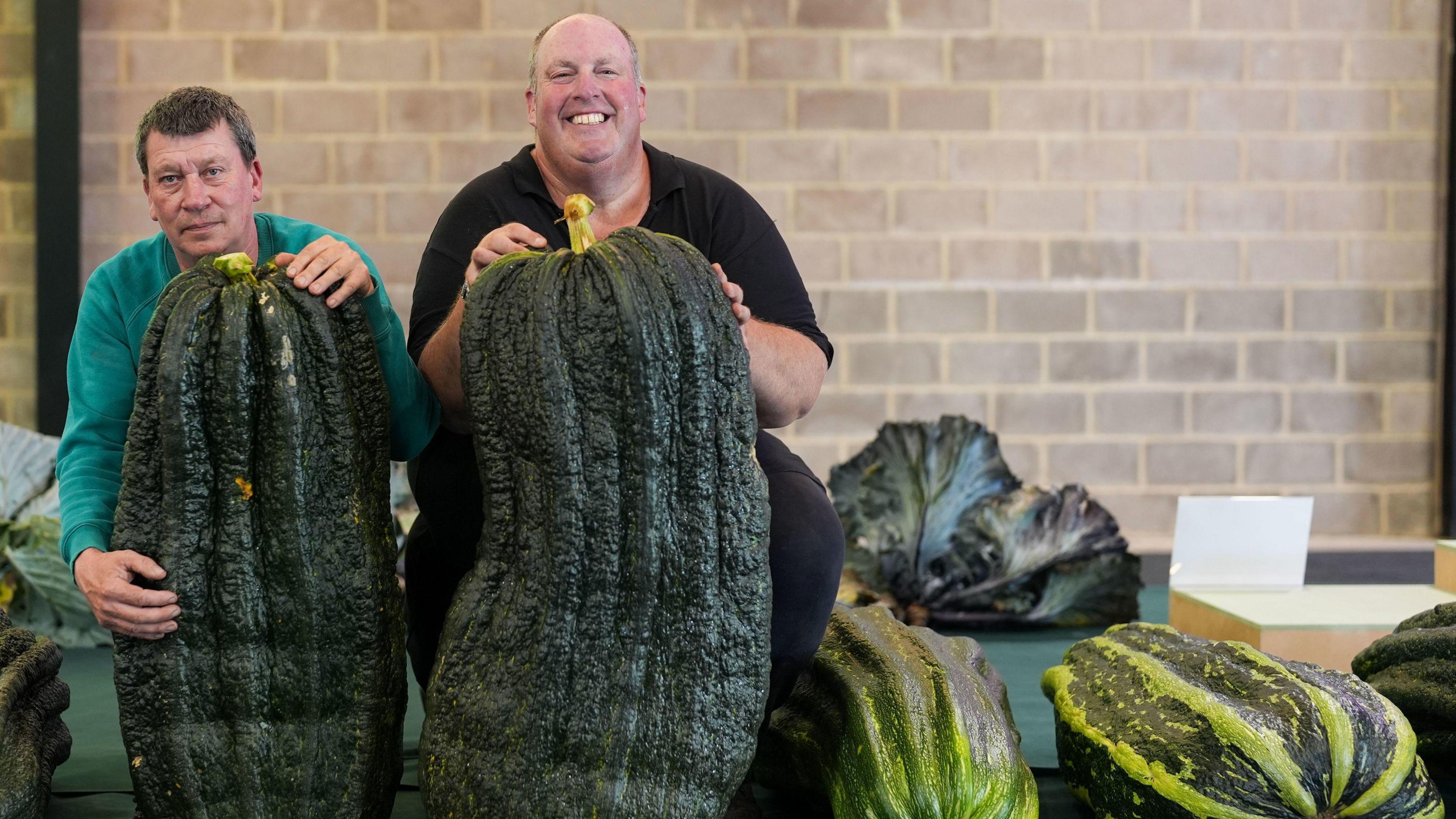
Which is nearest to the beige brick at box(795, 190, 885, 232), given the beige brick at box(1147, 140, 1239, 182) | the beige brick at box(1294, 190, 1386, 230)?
the beige brick at box(1147, 140, 1239, 182)

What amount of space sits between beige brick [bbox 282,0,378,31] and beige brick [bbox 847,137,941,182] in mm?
2447

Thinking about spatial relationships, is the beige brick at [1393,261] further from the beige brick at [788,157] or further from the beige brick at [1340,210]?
the beige brick at [788,157]

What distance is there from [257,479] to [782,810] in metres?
1.11

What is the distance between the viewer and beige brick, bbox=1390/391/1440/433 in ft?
19.9

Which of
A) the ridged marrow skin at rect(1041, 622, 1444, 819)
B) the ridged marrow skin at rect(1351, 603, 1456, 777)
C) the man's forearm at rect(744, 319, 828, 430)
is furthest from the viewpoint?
the ridged marrow skin at rect(1351, 603, 1456, 777)

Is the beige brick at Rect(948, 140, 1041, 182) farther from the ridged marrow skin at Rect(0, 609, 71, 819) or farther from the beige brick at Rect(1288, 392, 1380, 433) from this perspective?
the ridged marrow skin at Rect(0, 609, 71, 819)

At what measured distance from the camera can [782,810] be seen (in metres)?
2.18

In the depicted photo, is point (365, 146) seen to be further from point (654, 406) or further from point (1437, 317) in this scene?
point (1437, 317)

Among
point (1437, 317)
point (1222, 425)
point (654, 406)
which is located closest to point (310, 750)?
point (654, 406)

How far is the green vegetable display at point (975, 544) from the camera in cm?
396

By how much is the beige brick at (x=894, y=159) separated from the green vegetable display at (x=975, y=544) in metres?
2.13

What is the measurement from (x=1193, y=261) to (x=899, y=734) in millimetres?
4773

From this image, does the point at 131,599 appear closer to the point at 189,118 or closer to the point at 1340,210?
the point at 189,118

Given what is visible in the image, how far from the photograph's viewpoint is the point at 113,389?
6.55ft
